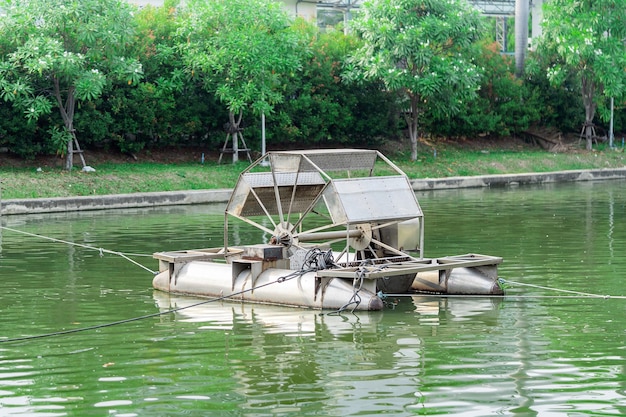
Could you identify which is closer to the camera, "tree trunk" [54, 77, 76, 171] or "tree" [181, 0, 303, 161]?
"tree trunk" [54, 77, 76, 171]

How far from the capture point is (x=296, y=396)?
10.8 meters

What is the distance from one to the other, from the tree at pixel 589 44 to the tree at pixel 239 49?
1244 centimetres

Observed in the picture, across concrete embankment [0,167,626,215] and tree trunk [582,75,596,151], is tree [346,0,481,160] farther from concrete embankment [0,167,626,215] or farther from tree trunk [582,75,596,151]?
tree trunk [582,75,596,151]

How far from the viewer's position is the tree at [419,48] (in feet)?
131

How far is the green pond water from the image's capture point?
34.7 feet

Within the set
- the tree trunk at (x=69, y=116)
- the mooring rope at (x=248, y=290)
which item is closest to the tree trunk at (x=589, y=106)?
the tree trunk at (x=69, y=116)

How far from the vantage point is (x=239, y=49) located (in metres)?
35.8

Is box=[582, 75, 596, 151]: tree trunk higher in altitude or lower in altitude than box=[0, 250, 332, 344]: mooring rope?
higher

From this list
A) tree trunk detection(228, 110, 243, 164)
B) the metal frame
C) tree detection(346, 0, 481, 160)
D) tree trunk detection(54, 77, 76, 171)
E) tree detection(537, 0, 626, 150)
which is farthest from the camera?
tree detection(537, 0, 626, 150)

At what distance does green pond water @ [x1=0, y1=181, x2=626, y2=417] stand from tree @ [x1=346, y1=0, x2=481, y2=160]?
1903 centimetres

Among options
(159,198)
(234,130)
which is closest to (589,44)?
(234,130)

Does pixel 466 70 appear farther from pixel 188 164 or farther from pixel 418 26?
pixel 188 164

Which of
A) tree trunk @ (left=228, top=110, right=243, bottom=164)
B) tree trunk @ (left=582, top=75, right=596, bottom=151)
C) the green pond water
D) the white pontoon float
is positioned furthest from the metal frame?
tree trunk @ (left=582, top=75, right=596, bottom=151)

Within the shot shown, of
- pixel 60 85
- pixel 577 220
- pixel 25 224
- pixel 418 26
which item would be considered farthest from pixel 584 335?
pixel 418 26
